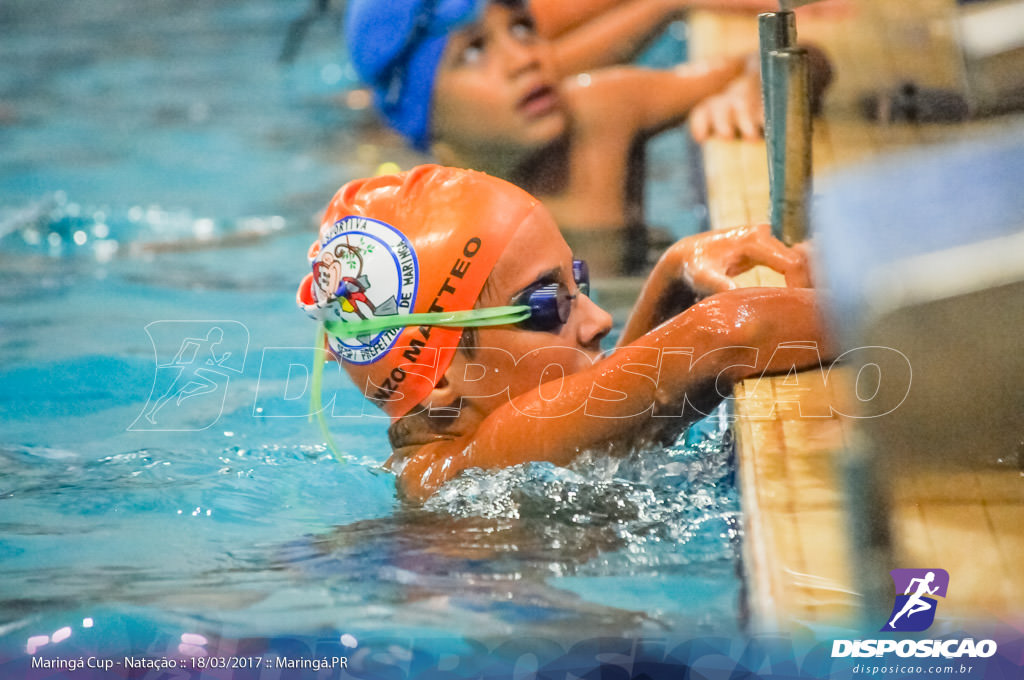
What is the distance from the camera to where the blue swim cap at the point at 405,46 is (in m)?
4.05

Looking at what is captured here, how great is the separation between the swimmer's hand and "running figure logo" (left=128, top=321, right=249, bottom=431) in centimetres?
176

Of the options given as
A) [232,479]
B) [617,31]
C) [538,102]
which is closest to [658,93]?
[538,102]

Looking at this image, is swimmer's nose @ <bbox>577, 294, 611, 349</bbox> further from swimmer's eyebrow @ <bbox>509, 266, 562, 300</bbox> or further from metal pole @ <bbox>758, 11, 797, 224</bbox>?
metal pole @ <bbox>758, 11, 797, 224</bbox>

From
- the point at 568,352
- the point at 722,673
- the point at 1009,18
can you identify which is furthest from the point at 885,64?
the point at 722,673

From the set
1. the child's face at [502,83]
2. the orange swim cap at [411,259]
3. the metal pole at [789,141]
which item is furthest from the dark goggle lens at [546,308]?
the child's face at [502,83]

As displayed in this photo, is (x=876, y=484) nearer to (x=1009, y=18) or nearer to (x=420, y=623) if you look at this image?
(x=420, y=623)

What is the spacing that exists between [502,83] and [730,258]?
1681 mm

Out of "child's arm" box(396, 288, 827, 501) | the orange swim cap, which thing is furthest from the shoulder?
"child's arm" box(396, 288, 827, 501)

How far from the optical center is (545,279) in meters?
2.53

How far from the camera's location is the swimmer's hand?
13.3ft

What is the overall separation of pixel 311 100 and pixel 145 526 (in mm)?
5373

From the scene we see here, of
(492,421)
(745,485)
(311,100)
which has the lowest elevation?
(745,485)

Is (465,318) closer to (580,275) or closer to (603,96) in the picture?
(580,275)

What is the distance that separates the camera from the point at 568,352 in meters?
2.56
